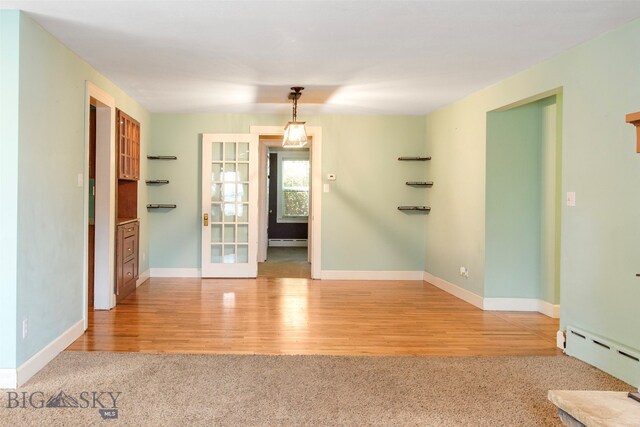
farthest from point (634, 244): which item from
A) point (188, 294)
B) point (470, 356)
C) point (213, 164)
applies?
point (213, 164)

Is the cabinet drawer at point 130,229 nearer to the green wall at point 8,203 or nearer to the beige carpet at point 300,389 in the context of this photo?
the beige carpet at point 300,389

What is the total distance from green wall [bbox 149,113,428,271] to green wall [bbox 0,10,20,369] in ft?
12.5

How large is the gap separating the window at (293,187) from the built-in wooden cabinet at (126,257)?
225 inches

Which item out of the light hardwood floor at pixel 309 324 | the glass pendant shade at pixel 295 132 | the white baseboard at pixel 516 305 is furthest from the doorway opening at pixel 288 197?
the white baseboard at pixel 516 305

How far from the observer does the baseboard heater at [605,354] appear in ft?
9.86

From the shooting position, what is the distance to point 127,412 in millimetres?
2543

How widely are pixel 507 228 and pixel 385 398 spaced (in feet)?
9.70

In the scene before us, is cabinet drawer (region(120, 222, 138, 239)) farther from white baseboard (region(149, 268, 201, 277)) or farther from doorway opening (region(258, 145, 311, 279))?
doorway opening (region(258, 145, 311, 279))

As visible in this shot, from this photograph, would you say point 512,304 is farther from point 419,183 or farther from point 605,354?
point 419,183

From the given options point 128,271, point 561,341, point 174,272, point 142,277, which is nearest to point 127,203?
point 128,271

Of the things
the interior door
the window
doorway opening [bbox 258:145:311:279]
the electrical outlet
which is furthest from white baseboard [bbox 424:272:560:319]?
the window

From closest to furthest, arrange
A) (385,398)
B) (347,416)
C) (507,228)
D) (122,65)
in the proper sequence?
(347,416) < (385,398) < (122,65) < (507,228)

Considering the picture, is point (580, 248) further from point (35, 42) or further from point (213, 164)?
point (213, 164)

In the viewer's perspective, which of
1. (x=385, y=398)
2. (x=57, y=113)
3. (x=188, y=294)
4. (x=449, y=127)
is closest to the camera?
(x=385, y=398)
